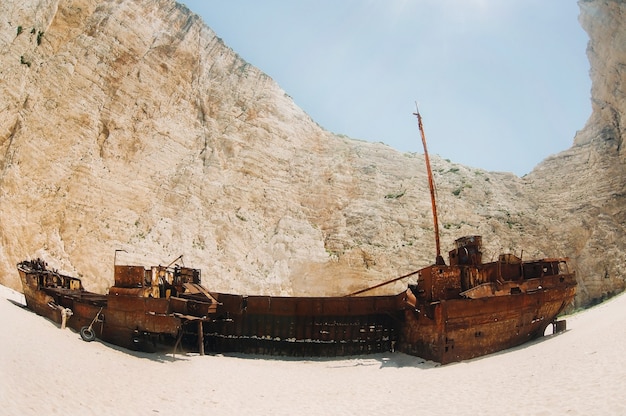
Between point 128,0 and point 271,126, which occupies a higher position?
point 128,0

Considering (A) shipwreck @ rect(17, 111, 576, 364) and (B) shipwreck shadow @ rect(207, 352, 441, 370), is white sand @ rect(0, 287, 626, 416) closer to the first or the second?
(B) shipwreck shadow @ rect(207, 352, 441, 370)

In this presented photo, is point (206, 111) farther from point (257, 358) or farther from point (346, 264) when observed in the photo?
point (257, 358)

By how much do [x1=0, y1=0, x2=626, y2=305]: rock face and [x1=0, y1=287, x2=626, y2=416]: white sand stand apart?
1049 cm

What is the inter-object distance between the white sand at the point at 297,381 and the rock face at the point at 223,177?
1049cm

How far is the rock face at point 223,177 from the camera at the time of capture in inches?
864

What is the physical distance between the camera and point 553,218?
35031 mm

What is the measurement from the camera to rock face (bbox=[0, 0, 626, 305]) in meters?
22.0

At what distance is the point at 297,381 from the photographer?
11.1 metres

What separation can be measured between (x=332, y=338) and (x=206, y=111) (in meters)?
22.3

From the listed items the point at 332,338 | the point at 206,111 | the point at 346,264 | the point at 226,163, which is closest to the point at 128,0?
the point at 206,111

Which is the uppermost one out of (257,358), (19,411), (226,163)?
(226,163)

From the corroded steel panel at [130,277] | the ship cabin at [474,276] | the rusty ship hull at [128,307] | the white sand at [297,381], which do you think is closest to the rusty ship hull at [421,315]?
the ship cabin at [474,276]

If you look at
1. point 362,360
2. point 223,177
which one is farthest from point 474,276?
point 223,177

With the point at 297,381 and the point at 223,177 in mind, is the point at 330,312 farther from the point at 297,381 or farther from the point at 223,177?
the point at 223,177
